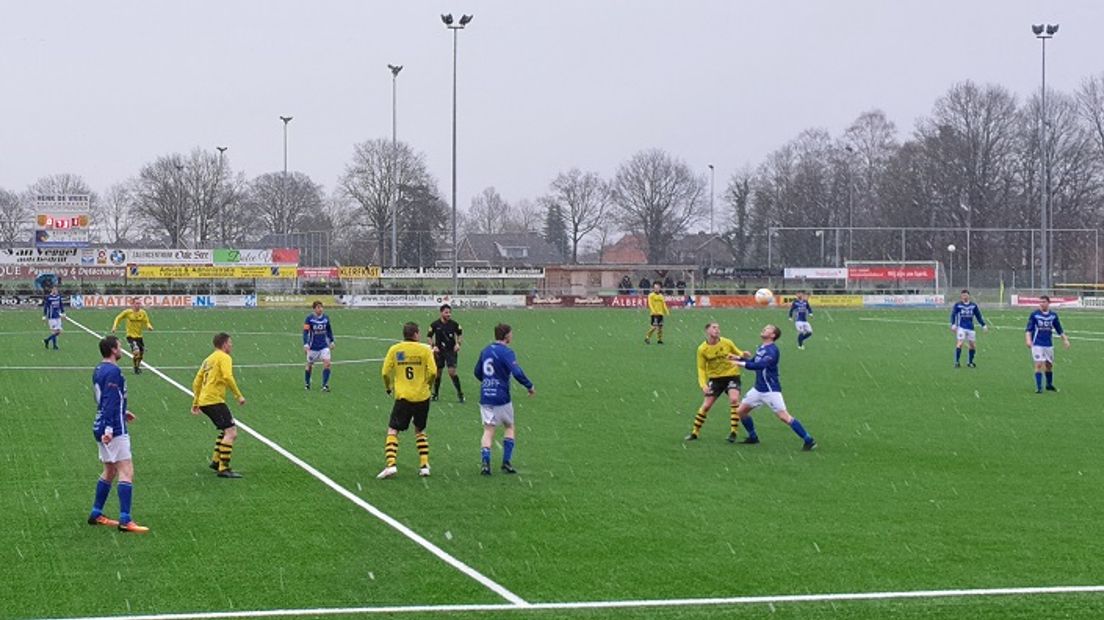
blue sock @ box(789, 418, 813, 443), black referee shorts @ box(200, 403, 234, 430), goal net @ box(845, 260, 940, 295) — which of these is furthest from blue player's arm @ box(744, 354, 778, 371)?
goal net @ box(845, 260, 940, 295)

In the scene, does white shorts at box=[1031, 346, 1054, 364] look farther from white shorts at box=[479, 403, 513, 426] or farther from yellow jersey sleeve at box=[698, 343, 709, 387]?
white shorts at box=[479, 403, 513, 426]

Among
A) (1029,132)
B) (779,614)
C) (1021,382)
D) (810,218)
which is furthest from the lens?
(810,218)

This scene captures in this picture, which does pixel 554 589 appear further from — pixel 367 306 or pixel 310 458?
pixel 367 306

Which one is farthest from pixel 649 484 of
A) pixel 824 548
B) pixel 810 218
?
pixel 810 218

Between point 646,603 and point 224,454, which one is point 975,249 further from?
point 646,603

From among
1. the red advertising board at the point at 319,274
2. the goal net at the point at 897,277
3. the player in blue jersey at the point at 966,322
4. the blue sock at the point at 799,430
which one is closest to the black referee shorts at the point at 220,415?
the blue sock at the point at 799,430

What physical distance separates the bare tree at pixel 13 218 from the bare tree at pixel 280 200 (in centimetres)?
2092

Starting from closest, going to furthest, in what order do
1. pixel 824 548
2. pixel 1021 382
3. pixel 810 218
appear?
pixel 824 548
pixel 1021 382
pixel 810 218

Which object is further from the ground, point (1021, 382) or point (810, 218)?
point (810, 218)

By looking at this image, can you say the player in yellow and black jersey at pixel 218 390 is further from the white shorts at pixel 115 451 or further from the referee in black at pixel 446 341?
the referee in black at pixel 446 341

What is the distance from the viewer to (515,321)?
56969 mm

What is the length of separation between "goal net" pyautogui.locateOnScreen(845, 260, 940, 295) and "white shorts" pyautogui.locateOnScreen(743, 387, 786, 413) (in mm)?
61260

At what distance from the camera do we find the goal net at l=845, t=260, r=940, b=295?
76875 mm

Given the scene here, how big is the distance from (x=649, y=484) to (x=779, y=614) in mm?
5767
